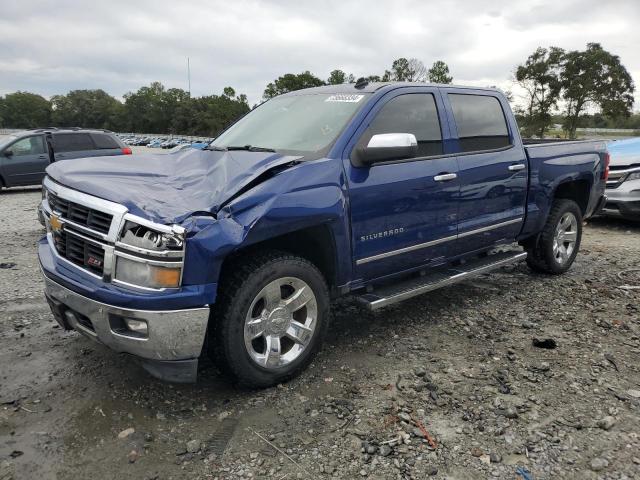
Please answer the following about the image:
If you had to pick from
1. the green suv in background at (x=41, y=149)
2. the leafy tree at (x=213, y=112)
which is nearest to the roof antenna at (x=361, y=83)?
the green suv in background at (x=41, y=149)

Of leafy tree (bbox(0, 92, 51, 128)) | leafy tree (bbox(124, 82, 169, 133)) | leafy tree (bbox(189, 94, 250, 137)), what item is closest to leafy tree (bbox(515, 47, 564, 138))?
leafy tree (bbox(189, 94, 250, 137))

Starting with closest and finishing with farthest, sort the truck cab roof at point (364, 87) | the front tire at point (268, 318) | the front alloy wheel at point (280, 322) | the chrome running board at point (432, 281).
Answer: the front tire at point (268, 318), the front alloy wheel at point (280, 322), the chrome running board at point (432, 281), the truck cab roof at point (364, 87)

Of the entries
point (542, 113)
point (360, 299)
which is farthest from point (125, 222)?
point (542, 113)

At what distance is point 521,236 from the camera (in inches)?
197

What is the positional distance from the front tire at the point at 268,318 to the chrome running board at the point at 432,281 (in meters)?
0.43

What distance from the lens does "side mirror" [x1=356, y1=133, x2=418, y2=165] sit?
326cm

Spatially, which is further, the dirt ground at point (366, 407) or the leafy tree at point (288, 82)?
the leafy tree at point (288, 82)

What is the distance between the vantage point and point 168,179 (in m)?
3.09

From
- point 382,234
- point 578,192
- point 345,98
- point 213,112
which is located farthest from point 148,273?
point 213,112

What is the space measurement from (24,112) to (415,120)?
14491cm

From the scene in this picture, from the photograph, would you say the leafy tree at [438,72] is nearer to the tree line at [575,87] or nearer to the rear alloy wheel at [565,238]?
the tree line at [575,87]

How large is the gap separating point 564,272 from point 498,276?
0.76 meters

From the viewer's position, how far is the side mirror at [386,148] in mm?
3258

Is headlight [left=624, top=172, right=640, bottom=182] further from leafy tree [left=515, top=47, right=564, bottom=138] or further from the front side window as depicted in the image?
leafy tree [left=515, top=47, right=564, bottom=138]
